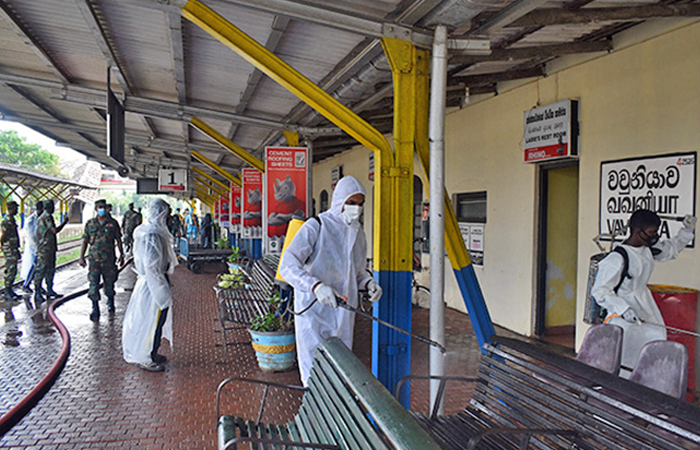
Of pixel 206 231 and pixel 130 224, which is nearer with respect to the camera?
pixel 130 224

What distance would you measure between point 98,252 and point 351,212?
5836 millimetres

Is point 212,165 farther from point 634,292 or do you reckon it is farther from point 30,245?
point 634,292

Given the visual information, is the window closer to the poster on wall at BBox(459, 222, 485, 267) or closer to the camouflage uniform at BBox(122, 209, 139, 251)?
the poster on wall at BBox(459, 222, 485, 267)

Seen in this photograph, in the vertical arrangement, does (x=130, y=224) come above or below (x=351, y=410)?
above

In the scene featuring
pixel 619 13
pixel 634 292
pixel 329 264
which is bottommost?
pixel 634 292

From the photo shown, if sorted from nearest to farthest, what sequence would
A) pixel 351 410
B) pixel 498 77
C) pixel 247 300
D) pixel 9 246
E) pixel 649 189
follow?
pixel 351 410
pixel 649 189
pixel 498 77
pixel 247 300
pixel 9 246

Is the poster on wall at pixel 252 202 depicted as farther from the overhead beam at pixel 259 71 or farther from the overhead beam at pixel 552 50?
the overhead beam at pixel 552 50

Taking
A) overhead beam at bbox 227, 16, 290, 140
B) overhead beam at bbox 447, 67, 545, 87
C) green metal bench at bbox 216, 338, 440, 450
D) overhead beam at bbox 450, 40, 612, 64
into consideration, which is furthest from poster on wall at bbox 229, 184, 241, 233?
green metal bench at bbox 216, 338, 440, 450

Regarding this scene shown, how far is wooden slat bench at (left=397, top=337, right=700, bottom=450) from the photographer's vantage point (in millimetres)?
2031

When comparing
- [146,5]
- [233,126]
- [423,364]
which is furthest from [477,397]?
[233,126]

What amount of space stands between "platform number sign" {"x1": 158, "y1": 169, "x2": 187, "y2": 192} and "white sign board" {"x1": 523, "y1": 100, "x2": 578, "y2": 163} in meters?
Answer: 11.9

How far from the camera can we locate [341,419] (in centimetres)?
228

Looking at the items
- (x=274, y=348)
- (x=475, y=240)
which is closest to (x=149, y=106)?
(x=274, y=348)

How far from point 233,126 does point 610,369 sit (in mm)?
8537
